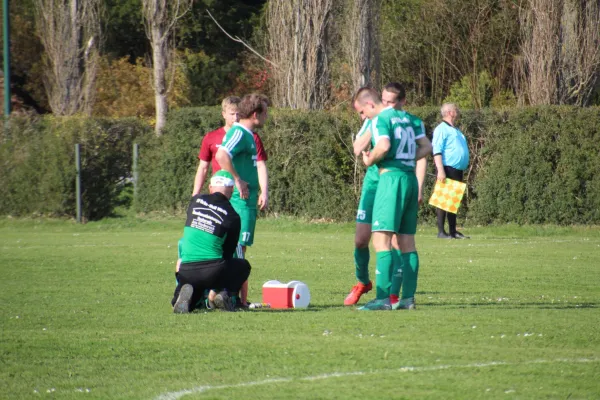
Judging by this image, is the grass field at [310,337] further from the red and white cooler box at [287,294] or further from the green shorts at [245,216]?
the green shorts at [245,216]

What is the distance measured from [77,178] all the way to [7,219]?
2.20m

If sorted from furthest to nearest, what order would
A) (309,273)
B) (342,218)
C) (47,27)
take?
(47,27), (342,218), (309,273)

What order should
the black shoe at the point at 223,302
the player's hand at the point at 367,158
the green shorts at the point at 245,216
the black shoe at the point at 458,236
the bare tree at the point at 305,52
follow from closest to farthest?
the player's hand at the point at 367,158 < the black shoe at the point at 223,302 < the green shorts at the point at 245,216 < the black shoe at the point at 458,236 < the bare tree at the point at 305,52

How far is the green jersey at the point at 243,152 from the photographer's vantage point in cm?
954

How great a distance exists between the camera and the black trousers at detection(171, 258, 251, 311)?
29.8 ft

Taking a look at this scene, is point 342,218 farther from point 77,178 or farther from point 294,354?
point 294,354

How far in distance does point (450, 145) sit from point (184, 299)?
9.19m

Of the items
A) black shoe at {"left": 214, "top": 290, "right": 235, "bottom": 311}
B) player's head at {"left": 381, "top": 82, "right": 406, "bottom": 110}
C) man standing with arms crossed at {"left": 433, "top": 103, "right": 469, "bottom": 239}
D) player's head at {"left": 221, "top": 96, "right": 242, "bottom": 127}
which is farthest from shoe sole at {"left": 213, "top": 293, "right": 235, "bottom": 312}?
man standing with arms crossed at {"left": 433, "top": 103, "right": 469, "bottom": 239}

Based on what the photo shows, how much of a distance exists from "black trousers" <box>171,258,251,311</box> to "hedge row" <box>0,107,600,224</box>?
12597mm

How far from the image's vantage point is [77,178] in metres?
23.5

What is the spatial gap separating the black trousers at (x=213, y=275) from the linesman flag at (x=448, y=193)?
8.45 meters

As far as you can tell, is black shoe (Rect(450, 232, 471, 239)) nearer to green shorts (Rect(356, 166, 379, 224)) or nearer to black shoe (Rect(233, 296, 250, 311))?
green shorts (Rect(356, 166, 379, 224))

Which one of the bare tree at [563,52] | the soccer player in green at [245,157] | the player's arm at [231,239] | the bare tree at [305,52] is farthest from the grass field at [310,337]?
the bare tree at [305,52]

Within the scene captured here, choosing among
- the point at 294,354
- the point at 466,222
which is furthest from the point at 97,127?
the point at 294,354
